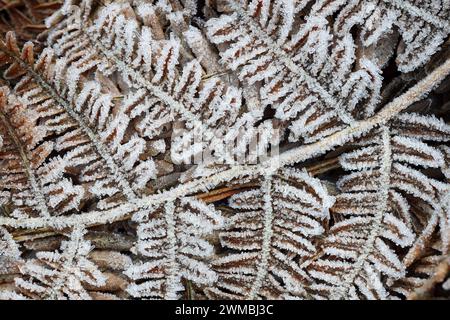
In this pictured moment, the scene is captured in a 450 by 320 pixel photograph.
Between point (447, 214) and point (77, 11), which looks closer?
point (447, 214)

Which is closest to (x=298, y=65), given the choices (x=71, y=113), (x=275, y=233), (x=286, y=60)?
(x=286, y=60)

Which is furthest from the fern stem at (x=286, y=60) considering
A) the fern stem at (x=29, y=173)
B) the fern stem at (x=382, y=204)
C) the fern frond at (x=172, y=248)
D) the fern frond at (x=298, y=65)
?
the fern stem at (x=29, y=173)

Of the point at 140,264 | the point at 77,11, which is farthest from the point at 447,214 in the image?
the point at 77,11

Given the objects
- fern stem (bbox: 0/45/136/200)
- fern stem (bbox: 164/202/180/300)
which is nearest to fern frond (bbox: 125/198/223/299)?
fern stem (bbox: 164/202/180/300)

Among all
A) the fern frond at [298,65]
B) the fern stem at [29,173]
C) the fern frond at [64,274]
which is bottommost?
the fern frond at [64,274]

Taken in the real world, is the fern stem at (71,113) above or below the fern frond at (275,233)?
above

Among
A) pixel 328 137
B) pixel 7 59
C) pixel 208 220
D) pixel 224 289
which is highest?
pixel 7 59

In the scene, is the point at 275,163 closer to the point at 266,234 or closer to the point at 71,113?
the point at 266,234

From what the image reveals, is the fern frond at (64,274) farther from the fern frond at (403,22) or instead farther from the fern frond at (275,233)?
the fern frond at (403,22)

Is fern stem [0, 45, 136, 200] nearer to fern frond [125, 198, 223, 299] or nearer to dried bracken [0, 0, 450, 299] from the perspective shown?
dried bracken [0, 0, 450, 299]

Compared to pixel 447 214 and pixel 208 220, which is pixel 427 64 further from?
pixel 208 220
